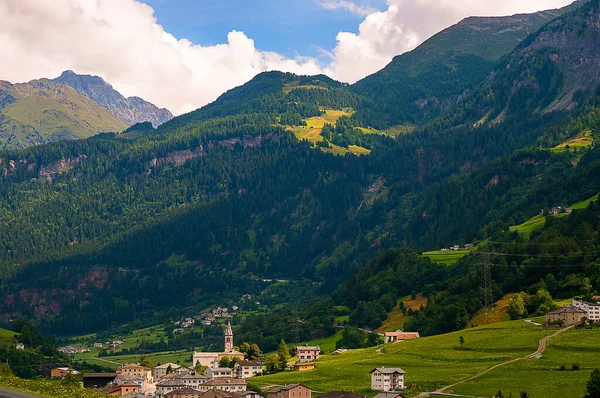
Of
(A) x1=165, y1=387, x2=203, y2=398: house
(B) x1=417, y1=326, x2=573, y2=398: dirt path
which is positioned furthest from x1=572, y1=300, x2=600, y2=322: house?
(A) x1=165, y1=387, x2=203, y2=398: house

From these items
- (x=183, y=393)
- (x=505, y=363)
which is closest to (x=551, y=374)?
(x=505, y=363)

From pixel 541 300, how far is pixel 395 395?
64.1 meters

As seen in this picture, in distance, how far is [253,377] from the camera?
7126 inches

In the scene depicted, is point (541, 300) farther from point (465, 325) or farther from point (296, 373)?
point (296, 373)

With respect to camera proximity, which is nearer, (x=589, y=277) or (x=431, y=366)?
(x=431, y=366)

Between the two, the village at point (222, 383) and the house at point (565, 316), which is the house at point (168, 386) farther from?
the house at point (565, 316)

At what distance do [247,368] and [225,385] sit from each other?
31029 millimetres

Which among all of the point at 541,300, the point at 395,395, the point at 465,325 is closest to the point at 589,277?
the point at 541,300

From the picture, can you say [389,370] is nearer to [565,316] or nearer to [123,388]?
[565,316]

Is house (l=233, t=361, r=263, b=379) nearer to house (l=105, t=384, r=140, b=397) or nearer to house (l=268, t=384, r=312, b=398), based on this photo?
house (l=105, t=384, r=140, b=397)

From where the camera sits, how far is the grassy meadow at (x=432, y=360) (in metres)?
152

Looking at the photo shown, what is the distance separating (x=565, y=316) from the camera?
17175cm

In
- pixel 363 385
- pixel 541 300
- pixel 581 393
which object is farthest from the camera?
pixel 541 300

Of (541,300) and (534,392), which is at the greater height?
(541,300)
